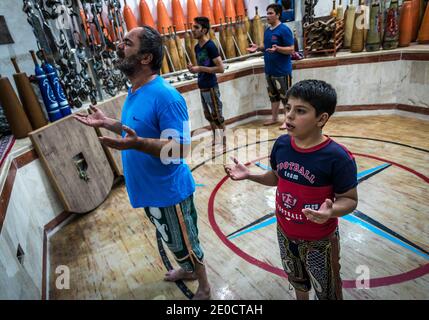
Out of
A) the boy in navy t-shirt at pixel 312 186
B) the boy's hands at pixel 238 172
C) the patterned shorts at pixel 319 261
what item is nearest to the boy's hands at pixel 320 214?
the boy in navy t-shirt at pixel 312 186

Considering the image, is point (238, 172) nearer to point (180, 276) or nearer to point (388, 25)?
point (180, 276)

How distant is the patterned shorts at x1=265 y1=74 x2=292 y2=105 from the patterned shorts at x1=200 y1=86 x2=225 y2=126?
3.26 feet

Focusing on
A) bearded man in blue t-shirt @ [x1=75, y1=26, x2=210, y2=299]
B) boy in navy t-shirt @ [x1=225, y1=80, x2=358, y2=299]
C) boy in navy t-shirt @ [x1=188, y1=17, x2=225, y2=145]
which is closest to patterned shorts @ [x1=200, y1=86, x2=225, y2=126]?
boy in navy t-shirt @ [x1=188, y1=17, x2=225, y2=145]

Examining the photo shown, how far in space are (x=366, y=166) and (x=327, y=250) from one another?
226 cm

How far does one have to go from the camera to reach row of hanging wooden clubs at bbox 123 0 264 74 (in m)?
4.77

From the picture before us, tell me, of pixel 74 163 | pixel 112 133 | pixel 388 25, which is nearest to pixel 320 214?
pixel 74 163

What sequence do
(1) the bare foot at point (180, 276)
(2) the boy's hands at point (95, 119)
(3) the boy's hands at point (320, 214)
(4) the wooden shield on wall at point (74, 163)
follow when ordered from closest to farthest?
(3) the boy's hands at point (320, 214) < (2) the boy's hands at point (95, 119) < (1) the bare foot at point (180, 276) < (4) the wooden shield on wall at point (74, 163)

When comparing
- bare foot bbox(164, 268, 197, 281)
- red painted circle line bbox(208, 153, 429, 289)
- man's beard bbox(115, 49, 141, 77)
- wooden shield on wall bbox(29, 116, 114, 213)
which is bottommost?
red painted circle line bbox(208, 153, 429, 289)

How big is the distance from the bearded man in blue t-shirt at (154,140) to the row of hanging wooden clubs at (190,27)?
351 cm

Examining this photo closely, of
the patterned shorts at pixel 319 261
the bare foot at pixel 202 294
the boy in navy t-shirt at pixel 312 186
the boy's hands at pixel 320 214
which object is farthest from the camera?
the bare foot at pixel 202 294

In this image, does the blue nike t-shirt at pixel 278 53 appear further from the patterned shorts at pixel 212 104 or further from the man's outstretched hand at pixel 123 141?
the man's outstretched hand at pixel 123 141

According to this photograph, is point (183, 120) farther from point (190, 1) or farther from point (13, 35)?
point (190, 1)

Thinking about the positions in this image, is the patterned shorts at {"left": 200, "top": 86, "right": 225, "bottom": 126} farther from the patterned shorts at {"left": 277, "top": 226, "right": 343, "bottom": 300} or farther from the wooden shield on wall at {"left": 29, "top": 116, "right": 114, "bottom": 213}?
the patterned shorts at {"left": 277, "top": 226, "right": 343, "bottom": 300}

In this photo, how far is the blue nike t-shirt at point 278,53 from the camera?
3.92 m
